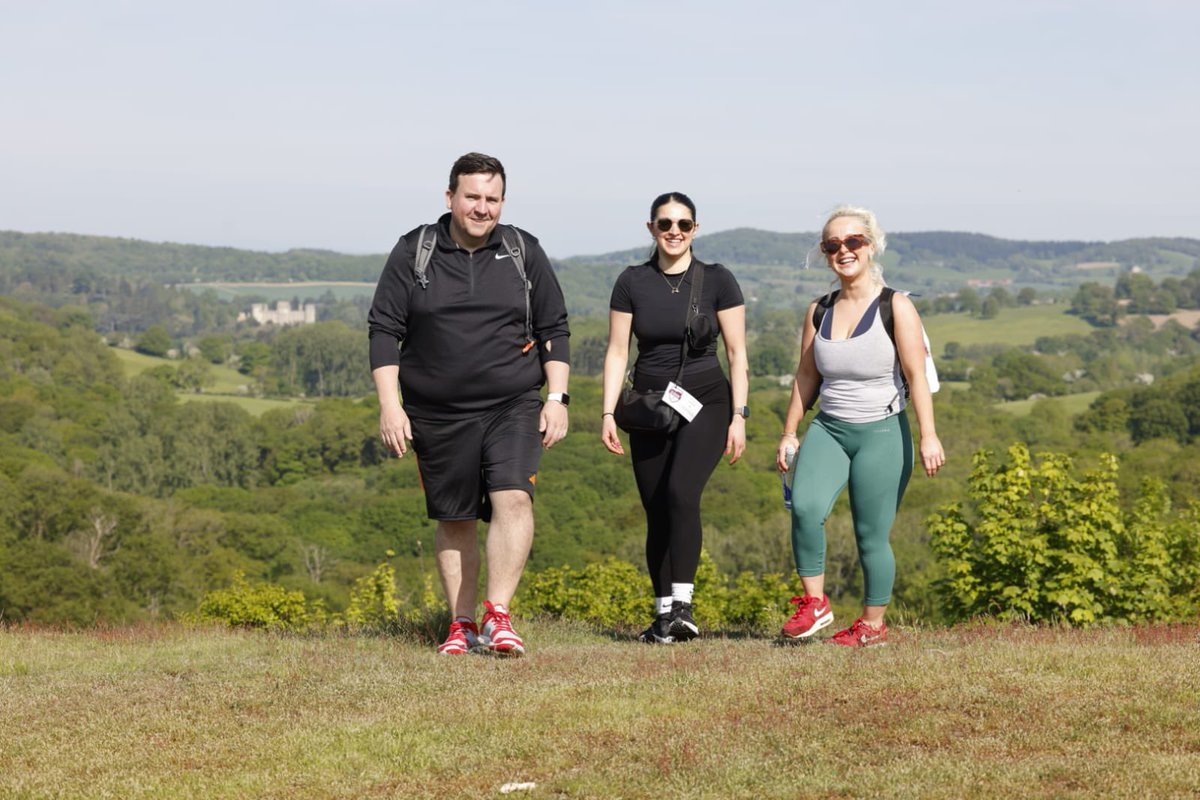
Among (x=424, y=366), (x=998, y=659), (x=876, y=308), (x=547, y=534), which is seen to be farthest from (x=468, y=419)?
(x=547, y=534)

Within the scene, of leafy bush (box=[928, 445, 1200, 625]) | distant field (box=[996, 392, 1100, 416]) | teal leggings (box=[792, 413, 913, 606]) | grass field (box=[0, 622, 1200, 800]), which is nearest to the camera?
grass field (box=[0, 622, 1200, 800])

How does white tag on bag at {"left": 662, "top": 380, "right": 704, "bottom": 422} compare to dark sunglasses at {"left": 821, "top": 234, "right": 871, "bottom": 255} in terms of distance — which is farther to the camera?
white tag on bag at {"left": 662, "top": 380, "right": 704, "bottom": 422}

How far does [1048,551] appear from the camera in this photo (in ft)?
49.0

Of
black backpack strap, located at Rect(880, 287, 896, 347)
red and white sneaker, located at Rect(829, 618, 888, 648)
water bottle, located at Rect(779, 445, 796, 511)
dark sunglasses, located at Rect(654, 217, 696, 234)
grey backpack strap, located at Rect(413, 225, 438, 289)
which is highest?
dark sunglasses, located at Rect(654, 217, 696, 234)

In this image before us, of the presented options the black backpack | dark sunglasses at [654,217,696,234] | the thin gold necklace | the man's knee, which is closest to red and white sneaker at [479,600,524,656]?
the man's knee

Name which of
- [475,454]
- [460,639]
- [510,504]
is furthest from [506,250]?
[460,639]

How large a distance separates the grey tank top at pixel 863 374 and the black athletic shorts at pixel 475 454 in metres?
1.54

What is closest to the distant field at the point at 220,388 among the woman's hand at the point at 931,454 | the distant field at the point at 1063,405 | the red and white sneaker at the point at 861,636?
the distant field at the point at 1063,405

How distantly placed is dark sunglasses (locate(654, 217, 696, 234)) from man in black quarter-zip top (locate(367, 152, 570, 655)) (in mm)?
667

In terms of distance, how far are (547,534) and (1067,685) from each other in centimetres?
6922

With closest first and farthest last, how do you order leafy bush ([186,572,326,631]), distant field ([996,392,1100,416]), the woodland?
the woodland < leafy bush ([186,572,326,631]) < distant field ([996,392,1100,416])

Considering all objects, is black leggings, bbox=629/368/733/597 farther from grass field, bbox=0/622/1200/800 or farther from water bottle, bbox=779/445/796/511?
grass field, bbox=0/622/1200/800

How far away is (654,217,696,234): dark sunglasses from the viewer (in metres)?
7.47

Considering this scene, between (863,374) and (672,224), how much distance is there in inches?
52.3
